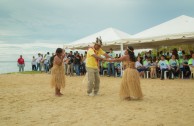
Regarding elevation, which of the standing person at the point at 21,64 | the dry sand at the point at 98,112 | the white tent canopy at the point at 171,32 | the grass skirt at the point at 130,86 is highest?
the white tent canopy at the point at 171,32

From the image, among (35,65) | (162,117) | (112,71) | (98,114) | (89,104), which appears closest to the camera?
(162,117)

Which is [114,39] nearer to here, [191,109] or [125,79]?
[125,79]

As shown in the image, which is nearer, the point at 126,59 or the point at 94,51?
the point at 126,59

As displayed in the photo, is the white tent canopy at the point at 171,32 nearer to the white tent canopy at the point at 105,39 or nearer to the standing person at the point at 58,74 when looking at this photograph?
the white tent canopy at the point at 105,39

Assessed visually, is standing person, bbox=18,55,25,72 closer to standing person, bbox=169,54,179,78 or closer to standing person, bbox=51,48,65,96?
standing person, bbox=169,54,179,78

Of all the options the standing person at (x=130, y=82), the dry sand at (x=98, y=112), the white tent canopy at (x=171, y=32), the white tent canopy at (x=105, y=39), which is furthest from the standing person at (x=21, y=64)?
the standing person at (x=130, y=82)

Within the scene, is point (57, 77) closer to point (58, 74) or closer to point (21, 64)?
point (58, 74)

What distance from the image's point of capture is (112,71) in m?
17.2

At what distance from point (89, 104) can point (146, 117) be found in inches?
80.0

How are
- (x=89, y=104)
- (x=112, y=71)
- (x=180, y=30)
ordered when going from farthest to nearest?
(x=112, y=71), (x=180, y=30), (x=89, y=104)

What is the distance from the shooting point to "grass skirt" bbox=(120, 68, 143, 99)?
710 cm

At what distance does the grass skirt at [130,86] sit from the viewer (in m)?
7.10

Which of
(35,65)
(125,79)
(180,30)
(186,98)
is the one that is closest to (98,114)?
(125,79)

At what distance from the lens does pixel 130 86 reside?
712 centimetres
